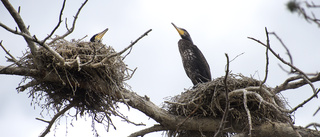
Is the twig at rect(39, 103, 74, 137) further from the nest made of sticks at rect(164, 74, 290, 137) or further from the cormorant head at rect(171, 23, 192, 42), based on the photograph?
the cormorant head at rect(171, 23, 192, 42)

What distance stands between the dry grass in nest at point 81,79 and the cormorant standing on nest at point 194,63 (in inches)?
88.7

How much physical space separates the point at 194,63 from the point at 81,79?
9.19 feet

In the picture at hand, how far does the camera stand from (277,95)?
5004mm

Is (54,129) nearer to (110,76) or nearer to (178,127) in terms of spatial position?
(110,76)

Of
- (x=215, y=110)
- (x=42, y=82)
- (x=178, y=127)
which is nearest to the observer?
(x=42, y=82)

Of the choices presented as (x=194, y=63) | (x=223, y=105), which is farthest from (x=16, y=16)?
(x=194, y=63)

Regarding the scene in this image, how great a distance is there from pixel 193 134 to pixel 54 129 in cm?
174

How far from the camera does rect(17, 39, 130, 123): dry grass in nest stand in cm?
401

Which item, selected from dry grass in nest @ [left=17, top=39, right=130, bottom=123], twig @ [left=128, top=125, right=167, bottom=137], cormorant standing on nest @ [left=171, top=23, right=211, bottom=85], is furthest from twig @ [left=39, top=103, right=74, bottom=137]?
cormorant standing on nest @ [left=171, top=23, right=211, bottom=85]

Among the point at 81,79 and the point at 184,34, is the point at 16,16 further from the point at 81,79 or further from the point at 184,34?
the point at 184,34

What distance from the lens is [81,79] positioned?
4234mm

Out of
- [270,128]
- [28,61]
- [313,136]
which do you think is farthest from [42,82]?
[313,136]

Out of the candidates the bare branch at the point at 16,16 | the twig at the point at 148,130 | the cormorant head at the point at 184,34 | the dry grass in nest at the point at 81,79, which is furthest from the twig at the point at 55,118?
the cormorant head at the point at 184,34

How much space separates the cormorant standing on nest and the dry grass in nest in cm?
225
